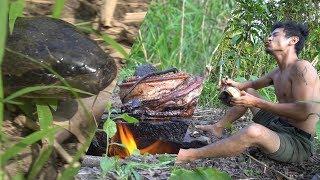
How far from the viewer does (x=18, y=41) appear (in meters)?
1.40

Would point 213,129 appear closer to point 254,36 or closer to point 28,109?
point 254,36

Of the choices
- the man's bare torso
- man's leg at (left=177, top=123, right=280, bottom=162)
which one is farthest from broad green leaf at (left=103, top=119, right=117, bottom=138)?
the man's bare torso

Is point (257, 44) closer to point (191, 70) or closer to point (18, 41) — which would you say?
point (191, 70)

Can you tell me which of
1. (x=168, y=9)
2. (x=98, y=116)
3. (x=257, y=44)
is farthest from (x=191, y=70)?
(x=98, y=116)

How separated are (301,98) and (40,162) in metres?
3.17

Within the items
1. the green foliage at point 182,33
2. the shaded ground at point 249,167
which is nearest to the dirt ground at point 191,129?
the shaded ground at point 249,167

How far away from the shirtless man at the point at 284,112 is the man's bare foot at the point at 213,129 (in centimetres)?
33

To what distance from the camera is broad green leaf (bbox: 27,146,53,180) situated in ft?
4.30

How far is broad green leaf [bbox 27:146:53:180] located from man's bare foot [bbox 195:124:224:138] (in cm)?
361

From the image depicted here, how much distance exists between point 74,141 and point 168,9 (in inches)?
261

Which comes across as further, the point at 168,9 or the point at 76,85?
the point at 168,9

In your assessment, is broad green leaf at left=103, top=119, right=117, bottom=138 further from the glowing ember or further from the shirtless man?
the glowing ember

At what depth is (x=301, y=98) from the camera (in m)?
4.25

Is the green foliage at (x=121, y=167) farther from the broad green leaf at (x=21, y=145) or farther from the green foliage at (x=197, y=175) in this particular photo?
the broad green leaf at (x=21, y=145)
